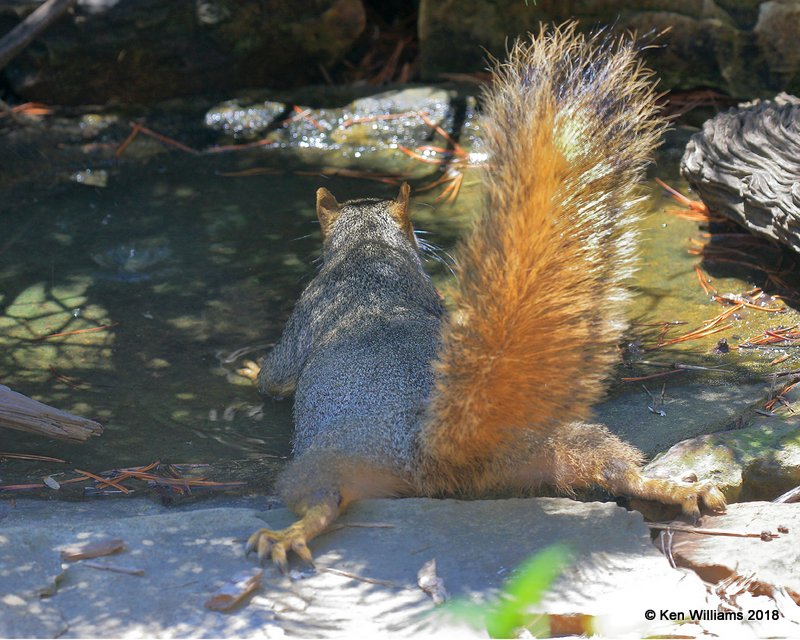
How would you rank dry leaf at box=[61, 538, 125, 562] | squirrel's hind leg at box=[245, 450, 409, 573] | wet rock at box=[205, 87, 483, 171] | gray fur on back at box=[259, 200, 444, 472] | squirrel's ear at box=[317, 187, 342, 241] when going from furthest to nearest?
wet rock at box=[205, 87, 483, 171], squirrel's ear at box=[317, 187, 342, 241], gray fur on back at box=[259, 200, 444, 472], squirrel's hind leg at box=[245, 450, 409, 573], dry leaf at box=[61, 538, 125, 562]

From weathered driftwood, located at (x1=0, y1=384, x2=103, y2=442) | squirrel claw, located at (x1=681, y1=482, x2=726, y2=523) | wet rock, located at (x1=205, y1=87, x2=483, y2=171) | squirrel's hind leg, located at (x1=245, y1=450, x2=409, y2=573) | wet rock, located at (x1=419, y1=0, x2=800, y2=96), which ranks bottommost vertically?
squirrel claw, located at (x1=681, y1=482, x2=726, y2=523)

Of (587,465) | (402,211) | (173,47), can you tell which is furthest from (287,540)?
(173,47)

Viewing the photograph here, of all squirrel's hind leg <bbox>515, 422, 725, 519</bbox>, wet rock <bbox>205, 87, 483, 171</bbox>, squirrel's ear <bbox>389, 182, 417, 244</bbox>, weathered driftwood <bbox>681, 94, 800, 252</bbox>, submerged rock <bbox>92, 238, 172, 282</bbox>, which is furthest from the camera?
wet rock <bbox>205, 87, 483, 171</bbox>

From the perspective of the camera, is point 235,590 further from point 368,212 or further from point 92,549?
point 368,212

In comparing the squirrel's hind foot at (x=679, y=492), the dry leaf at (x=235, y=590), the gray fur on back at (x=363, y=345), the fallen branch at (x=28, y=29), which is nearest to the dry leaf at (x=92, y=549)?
the dry leaf at (x=235, y=590)

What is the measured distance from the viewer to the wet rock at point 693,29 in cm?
669

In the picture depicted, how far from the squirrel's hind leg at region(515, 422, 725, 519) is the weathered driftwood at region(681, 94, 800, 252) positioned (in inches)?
70.3

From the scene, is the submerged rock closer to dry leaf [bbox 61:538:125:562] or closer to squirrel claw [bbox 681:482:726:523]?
dry leaf [bbox 61:538:125:562]

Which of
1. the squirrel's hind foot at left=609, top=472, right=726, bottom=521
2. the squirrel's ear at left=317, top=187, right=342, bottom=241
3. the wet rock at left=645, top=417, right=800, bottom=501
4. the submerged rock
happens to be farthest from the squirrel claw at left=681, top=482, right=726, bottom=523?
the submerged rock

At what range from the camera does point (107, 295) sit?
5.17 metres

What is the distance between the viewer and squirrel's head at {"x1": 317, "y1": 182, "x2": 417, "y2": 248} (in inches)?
191

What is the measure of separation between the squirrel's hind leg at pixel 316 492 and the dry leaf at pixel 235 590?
12cm

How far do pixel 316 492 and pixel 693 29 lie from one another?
16.9 feet

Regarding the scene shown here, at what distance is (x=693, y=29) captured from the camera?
22.6 ft
